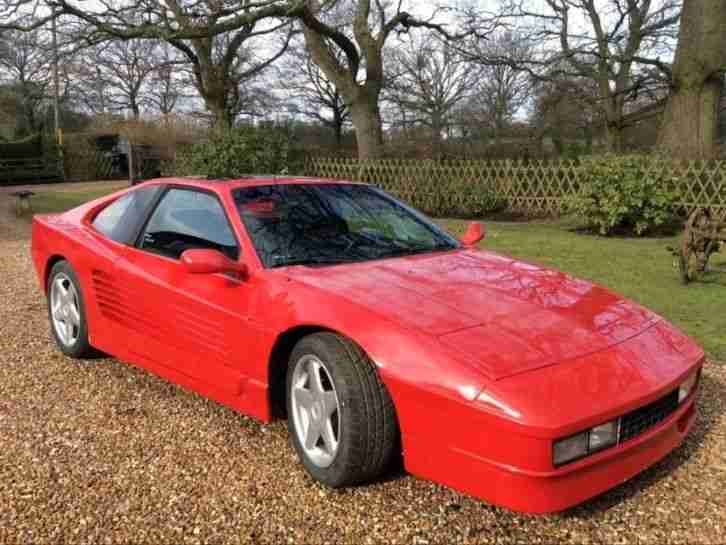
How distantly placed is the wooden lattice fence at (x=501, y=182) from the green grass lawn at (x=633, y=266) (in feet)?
2.79

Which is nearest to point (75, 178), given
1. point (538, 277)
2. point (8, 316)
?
point (8, 316)

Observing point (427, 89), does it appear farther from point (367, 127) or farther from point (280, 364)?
point (280, 364)

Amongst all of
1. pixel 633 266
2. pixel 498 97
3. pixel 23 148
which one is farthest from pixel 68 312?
pixel 498 97

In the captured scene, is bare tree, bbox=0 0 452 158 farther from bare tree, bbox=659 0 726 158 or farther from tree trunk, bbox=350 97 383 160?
bare tree, bbox=659 0 726 158

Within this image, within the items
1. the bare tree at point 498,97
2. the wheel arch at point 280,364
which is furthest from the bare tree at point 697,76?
the bare tree at point 498,97

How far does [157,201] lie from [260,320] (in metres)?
1.44

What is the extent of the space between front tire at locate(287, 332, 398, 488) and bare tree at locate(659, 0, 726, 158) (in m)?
12.4

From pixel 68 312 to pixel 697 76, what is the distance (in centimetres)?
1343

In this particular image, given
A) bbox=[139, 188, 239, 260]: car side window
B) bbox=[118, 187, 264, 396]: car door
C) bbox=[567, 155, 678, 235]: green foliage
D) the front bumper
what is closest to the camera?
the front bumper

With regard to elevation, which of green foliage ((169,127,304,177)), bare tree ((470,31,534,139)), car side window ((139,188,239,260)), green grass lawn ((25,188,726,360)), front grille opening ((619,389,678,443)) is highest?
bare tree ((470,31,534,139))

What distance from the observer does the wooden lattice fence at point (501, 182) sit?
11.8 metres

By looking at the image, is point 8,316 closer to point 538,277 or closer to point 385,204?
point 385,204

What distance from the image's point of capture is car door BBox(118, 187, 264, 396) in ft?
10.6

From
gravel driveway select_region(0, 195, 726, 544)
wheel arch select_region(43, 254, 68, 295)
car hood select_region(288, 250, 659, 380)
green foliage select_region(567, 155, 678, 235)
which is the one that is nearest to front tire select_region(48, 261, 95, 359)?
wheel arch select_region(43, 254, 68, 295)
